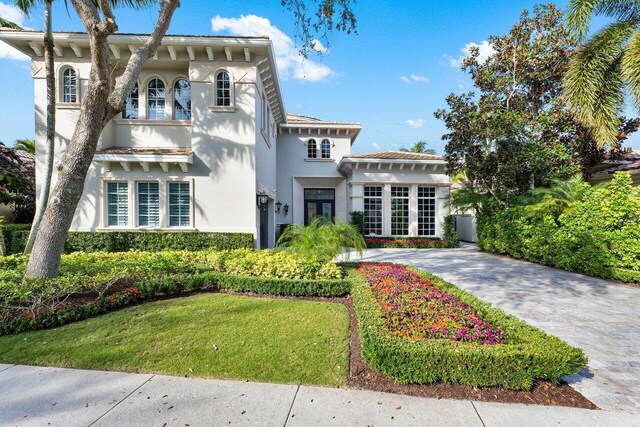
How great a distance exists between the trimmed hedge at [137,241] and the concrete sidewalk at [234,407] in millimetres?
6925

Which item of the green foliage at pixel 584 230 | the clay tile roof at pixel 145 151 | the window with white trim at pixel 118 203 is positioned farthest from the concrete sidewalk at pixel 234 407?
the window with white trim at pixel 118 203

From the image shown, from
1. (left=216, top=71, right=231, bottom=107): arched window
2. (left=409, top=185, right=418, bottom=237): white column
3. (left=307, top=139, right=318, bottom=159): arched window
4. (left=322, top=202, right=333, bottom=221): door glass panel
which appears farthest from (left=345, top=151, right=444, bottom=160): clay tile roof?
(left=216, top=71, right=231, bottom=107): arched window

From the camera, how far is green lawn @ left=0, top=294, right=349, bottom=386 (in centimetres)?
349

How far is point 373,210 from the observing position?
53.4 feet

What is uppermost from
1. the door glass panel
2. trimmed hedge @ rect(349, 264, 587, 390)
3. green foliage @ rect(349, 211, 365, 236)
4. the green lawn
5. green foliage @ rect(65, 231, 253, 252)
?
the door glass panel

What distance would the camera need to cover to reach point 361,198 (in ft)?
52.4

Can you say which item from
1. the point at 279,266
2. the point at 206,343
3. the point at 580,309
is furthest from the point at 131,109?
the point at 580,309

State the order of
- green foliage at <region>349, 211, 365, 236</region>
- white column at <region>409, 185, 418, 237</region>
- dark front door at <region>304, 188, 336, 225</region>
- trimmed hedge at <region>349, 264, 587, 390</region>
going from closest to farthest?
trimmed hedge at <region>349, 264, 587, 390</region> < green foliage at <region>349, 211, 365, 236</region> < white column at <region>409, 185, 418, 237</region> < dark front door at <region>304, 188, 336, 225</region>

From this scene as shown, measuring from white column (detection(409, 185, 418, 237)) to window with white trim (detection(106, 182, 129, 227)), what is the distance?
12.9 metres

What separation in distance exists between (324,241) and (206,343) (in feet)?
11.6

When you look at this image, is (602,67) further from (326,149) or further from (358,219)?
(326,149)

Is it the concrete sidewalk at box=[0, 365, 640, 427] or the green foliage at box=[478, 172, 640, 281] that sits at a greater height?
the green foliage at box=[478, 172, 640, 281]

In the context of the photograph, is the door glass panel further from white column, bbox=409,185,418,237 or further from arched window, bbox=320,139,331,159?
white column, bbox=409,185,418,237

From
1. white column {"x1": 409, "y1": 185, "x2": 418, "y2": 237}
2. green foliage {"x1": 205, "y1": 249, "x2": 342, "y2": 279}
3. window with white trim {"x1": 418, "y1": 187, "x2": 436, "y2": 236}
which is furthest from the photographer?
window with white trim {"x1": 418, "y1": 187, "x2": 436, "y2": 236}
